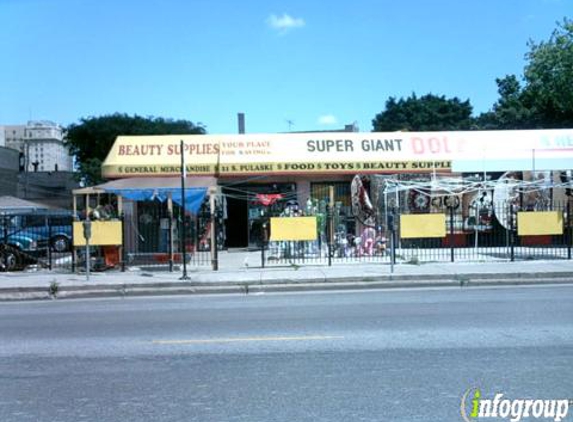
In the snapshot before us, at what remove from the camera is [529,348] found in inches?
295

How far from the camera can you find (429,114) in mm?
64688

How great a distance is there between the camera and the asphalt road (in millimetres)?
5566

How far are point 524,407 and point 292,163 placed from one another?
60.7ft

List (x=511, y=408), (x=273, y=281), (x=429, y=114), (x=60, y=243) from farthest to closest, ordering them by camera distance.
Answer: (x=429, y=114)
(x=60, y=243)
(x=273, y=281)
(x=511, y=408)

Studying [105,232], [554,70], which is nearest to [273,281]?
[105,232]

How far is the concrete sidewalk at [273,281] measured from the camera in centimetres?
1436

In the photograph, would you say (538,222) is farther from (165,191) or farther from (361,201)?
(165,191)

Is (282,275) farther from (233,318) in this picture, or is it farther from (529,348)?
(529,348)

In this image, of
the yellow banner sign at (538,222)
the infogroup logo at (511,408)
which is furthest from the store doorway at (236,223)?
the infogroup logo at (511,408)

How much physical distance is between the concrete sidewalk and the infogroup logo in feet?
28.8

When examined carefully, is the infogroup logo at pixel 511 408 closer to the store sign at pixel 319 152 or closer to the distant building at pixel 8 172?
the store sign at pixel 319 152

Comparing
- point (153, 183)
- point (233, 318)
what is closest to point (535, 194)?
point (153, 183)

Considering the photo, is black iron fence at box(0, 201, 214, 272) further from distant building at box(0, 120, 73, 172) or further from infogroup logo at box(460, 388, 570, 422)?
distant building at box(0, 120, 73, 172)

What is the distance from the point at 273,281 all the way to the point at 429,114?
53356 mm
